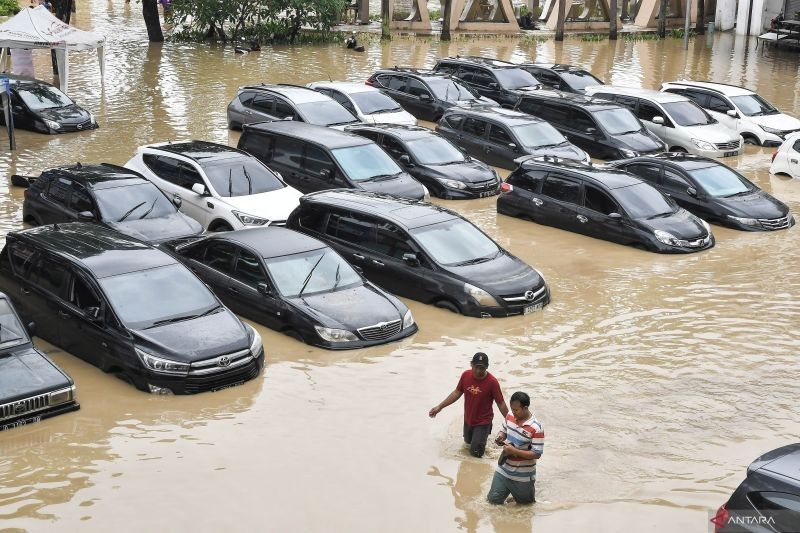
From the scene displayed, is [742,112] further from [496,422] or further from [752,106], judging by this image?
[496,422]

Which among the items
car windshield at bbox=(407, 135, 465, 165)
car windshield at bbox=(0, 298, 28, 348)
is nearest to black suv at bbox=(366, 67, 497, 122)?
car windshield at bbox=(407, 135, 465, 165)

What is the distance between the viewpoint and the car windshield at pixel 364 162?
20797 mm

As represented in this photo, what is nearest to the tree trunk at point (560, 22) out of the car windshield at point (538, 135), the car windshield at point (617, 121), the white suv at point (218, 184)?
the car windshield at point (617, 121)

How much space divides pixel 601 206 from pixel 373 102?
924 cm

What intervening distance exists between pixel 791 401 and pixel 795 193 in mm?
11925

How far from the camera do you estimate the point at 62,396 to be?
12055 millimetres

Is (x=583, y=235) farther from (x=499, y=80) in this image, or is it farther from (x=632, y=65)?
(x=632, y=65)

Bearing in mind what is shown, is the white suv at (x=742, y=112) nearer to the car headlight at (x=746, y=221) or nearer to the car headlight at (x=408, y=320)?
the car headlight at (x=746, y=221)

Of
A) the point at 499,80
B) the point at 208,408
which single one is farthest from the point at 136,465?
the point at 499,80

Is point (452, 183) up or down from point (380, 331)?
up

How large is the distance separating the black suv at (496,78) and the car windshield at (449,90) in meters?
1.06

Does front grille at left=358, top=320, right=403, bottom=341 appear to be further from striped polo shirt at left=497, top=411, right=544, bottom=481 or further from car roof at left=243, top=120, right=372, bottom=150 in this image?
car roof at left=243, top=120, right=372, bottom=150

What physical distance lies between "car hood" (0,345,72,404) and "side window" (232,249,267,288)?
3.43 meters

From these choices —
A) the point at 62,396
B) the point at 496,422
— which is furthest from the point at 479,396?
the point at 62,396
